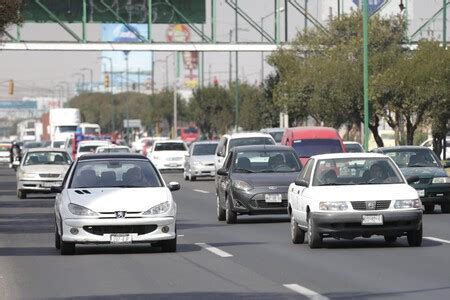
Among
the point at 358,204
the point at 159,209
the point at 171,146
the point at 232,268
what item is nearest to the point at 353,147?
the point at 171,146

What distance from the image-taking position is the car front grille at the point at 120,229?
21375 mm

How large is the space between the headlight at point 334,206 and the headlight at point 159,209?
2.34 metres

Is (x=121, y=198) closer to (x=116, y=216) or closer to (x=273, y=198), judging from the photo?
(x=116, y=216)

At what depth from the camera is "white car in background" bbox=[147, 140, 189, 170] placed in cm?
7050

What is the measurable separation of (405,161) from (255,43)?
36452 mm

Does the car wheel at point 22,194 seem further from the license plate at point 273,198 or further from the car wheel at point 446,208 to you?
the license plate at point 273,198

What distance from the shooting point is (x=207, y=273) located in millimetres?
18391

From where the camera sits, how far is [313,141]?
41469 millimetres

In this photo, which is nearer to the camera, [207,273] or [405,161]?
[207,273]

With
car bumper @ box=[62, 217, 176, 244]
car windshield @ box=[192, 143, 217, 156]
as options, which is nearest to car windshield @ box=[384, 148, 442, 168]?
car bumper @ box=[62, 217, 176, 244]

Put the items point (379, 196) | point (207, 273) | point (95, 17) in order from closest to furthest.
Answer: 1. point (207, 273)
2. point (379, 196)
3. point (95, 17)

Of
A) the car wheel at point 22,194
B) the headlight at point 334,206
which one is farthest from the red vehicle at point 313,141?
the headlight at point 334,206

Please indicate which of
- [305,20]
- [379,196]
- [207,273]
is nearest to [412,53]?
[305,20]

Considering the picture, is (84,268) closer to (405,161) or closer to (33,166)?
(405,161)
